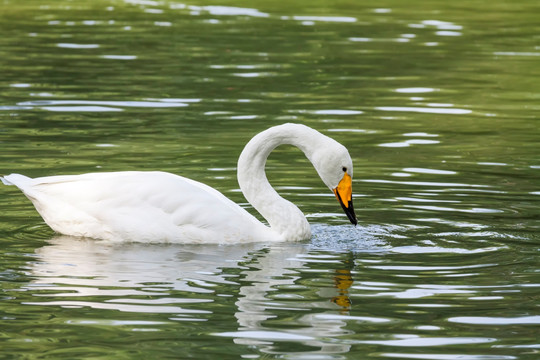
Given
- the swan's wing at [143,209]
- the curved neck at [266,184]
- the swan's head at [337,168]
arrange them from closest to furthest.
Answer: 1. the swan's wing at [143,209]
2. the swan's head at [337,168]
3. the curved neck at [266,184]

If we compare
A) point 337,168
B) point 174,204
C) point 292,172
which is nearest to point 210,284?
point 174,204

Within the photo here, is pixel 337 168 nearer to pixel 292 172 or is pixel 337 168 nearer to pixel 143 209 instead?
pixel 143 209

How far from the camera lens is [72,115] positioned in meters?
17.3

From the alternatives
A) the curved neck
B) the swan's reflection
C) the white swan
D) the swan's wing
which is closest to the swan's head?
the white swan

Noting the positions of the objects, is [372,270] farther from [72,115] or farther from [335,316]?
[72,115]

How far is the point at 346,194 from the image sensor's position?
10.8 meters

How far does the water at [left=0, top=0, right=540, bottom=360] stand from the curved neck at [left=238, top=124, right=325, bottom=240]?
0.72 ft

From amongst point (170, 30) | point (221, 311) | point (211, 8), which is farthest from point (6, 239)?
point (211, 8)

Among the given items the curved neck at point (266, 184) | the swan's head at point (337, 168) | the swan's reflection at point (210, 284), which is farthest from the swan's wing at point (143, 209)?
the swan's head at point (337, 168)

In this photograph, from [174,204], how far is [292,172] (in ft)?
11.1

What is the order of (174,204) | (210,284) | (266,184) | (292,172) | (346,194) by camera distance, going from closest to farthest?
1. (210,284)
2. (174,204)
3. (346,194)
4. (266,184)
5. (292,172)

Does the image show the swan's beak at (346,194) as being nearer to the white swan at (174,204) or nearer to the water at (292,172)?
the white swan at (174,204)

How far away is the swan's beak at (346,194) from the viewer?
424 inches

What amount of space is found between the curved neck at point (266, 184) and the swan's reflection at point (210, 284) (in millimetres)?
194
